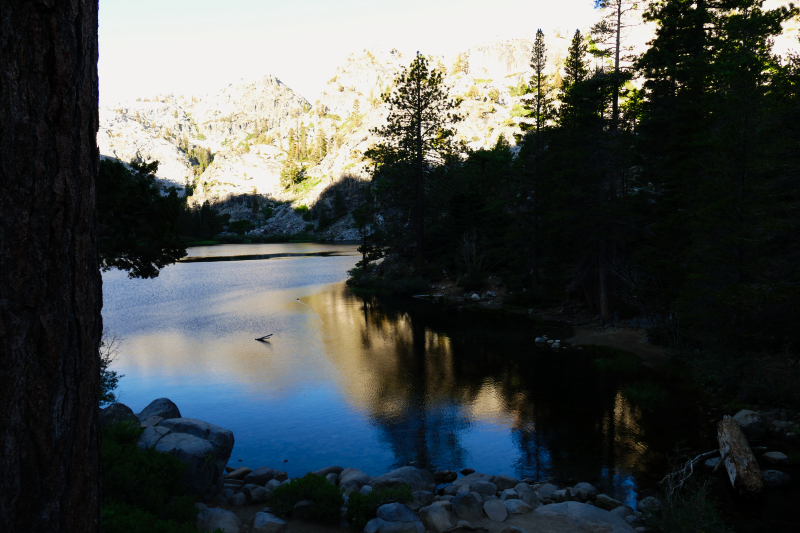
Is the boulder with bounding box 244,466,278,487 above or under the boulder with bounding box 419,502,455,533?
under

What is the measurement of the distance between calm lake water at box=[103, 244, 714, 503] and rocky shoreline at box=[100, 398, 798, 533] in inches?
39.6

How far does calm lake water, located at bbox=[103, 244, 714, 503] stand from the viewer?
12086 millimetres

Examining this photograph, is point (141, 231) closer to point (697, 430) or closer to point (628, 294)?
point (697, 430)

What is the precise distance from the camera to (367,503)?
8.10 metres

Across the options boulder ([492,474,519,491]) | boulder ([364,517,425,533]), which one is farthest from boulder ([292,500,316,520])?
boulder ([492,474,519,491])

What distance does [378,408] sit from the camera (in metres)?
15.4

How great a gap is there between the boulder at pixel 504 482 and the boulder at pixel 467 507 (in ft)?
6.07

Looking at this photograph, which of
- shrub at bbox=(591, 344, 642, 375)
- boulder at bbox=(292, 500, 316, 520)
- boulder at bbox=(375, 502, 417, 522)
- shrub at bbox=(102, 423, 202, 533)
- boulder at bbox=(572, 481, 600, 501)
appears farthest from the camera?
shrub at bbox=(591, 344, 642, 375)

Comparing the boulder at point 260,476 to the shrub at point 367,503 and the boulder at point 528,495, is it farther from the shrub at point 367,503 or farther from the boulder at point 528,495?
the boulder at point 528,495

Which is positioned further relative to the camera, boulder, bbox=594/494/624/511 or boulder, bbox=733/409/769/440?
boulder, bbox=733/409/769/440

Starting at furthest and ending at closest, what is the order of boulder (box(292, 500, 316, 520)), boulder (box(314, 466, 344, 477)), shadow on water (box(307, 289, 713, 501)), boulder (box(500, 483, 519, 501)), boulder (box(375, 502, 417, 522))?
shadow on water (box(307, 289, 713, 501)) → boulder (box(314, 466, 344, 477)) → boulder (box(500, 483, 519, 501)) → boulder (box(292, 500, 316, 520)) → boulder (box(375, 502, 417, 522))

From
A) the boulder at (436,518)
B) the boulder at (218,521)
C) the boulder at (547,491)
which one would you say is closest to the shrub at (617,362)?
the boulder at (547,491)

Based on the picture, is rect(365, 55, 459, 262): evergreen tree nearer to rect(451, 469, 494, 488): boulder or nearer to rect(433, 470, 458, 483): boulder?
rect(433, 470, 458, 483): boulder

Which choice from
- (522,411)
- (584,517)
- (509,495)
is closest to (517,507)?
(509,495)
